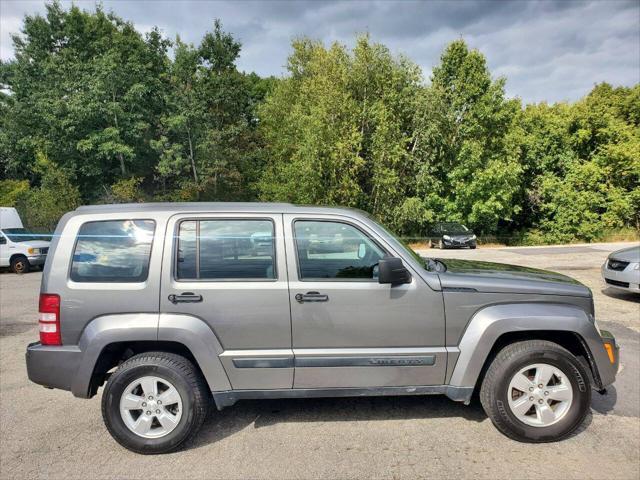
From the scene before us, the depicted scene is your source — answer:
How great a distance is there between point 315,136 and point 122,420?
72.9ft

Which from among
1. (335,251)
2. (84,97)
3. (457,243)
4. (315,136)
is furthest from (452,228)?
(84,97)

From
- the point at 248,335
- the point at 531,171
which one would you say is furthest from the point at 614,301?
the point at 531,171

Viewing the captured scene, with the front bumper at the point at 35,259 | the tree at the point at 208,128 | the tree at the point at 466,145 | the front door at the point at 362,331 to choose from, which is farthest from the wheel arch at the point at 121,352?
the tree at the point at 208,128

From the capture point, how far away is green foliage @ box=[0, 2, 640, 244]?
25.1 metres

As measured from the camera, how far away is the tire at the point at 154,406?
3.17 metres

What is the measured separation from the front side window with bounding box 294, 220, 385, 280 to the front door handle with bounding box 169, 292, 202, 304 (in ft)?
2.74

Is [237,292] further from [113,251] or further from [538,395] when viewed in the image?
[538,395]

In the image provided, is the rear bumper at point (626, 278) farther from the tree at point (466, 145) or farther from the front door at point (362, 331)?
the tree at point (466, 145)

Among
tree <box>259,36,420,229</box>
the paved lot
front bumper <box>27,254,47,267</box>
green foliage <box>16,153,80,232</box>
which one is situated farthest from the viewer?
tree <box>259,36,420,229</box>

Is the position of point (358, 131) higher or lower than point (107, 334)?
higher

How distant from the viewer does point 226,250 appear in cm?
332

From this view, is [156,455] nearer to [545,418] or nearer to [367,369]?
[367,369]

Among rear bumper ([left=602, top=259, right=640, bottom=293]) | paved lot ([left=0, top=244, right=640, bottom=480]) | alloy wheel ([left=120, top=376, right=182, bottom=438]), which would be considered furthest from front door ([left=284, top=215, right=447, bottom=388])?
rear bumper ([left=602, top=259, right=640, bottom=293])

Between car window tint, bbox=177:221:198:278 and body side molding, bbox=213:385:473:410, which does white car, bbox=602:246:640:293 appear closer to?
body side molding, bbox=213:385:473:410
